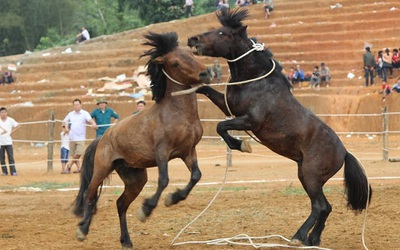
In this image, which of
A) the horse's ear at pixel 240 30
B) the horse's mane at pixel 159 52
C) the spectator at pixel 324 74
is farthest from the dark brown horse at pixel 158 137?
the spectator at pixel 324 74

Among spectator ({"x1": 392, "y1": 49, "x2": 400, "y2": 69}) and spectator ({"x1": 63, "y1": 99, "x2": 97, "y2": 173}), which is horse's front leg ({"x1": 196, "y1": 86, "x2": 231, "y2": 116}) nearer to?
spectator ({"x1": 63, "y1": 99, "x2": 97, "y2": 173})

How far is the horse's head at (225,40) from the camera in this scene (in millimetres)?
9180

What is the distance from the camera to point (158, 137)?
9.05 meters

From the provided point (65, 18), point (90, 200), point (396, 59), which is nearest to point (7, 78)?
point (65, 18)

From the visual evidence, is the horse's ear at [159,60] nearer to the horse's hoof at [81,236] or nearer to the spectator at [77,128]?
the horse's hoof at [81,236]

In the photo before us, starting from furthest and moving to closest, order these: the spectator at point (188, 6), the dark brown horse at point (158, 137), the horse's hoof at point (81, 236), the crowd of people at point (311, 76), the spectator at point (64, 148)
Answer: the spectator at point (188, 6) → the crowd of people at point (311, 76) → the spectator at point (64, 148) → the horse's hoof at point (81, 236) → the dark brown horse at point (158, 137)

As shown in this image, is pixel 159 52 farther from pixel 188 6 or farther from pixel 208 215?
pixel 188 6

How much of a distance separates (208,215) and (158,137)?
347 cm

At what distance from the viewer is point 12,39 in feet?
180

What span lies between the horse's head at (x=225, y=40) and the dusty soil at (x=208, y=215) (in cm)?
239

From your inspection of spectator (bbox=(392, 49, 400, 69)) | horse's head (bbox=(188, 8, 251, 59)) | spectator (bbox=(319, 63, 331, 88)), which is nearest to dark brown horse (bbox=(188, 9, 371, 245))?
horse's head (bbox=(188, 8, 251, 59))

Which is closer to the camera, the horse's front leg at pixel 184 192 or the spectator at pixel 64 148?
the horse's front leg at pixel 184 192

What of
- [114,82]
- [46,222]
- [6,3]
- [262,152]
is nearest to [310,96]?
[262,152]

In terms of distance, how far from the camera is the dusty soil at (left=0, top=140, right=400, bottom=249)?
10.3m
